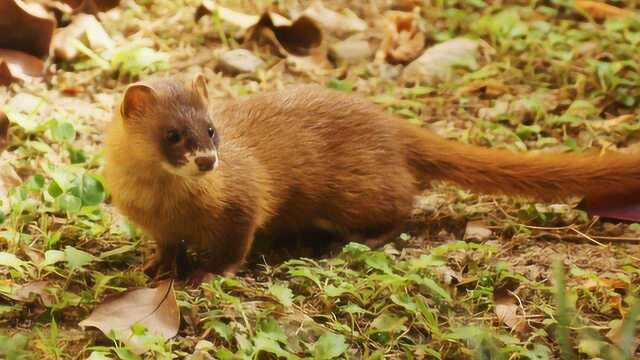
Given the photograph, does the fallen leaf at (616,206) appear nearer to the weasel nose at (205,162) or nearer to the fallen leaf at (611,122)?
the fallen leaf at (611,122)

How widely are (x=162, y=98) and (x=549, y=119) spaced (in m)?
1.91

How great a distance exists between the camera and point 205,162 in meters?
3.04

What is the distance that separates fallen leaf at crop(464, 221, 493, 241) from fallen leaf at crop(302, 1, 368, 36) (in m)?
1.70

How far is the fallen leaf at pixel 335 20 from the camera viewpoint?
509cm

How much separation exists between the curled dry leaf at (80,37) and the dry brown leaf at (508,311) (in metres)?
2.41

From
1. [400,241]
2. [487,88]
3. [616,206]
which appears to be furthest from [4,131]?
[616,206]

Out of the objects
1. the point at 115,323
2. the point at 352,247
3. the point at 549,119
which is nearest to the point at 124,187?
the point at 115,323

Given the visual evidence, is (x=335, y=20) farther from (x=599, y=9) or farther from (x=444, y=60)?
(x=599, y=9)

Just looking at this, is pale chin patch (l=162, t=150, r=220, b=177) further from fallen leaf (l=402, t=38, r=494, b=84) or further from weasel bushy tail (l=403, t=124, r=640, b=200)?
fallen leaf (l=402, t=38, r=494, b=84)

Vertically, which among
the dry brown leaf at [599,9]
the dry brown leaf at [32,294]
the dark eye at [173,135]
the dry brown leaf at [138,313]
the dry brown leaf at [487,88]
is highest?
the dark eye at [173,135]

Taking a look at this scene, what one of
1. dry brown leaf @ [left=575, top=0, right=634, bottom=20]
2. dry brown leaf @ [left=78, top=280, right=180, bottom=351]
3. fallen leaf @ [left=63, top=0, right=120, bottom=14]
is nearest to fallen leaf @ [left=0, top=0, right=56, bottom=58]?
fallen leaf @ [left=63, top=0, right=120, bottom=14]

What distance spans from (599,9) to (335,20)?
1393mm

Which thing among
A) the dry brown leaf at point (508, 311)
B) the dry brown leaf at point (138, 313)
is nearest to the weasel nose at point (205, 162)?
the dry brown leaf at point (138, 313)

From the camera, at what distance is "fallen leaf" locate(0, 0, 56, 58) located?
445 centimetres
